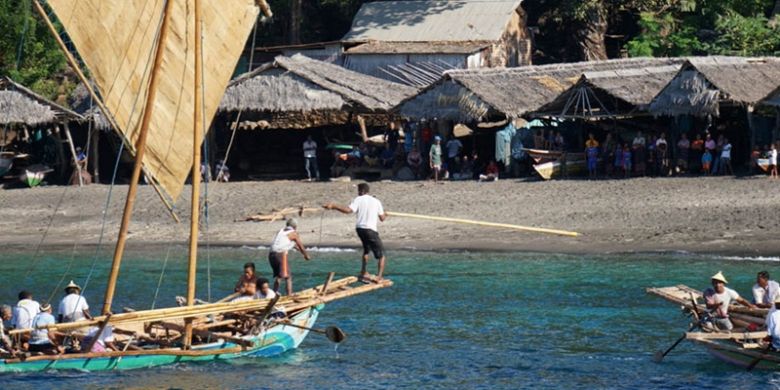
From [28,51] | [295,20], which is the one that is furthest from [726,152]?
[28,51]

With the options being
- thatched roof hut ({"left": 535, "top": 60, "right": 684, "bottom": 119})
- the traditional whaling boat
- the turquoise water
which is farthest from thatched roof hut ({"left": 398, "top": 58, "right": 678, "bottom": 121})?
the traditional whaling boat

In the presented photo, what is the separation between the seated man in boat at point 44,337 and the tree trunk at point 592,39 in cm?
3275

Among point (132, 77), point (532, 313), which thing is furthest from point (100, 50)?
point (532, 313)

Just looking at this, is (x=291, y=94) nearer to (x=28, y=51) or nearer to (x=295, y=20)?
(x=28, y=51)

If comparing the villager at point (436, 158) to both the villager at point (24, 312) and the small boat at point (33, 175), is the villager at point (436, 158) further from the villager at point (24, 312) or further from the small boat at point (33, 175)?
the villager at point (24, 312)

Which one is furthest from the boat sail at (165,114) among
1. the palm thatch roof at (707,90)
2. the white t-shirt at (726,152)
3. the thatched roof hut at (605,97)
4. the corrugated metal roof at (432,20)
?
the corrugated metal roof at (432,20)

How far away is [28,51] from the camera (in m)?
46.2

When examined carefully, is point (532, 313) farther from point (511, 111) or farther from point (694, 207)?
point (511, 111)

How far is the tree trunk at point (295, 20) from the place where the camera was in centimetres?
5156

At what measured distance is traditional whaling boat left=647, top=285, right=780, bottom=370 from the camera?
63.2 ft

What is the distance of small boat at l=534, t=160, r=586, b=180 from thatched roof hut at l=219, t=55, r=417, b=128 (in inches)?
222

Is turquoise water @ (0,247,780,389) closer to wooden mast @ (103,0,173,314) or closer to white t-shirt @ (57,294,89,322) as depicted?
white t-shirt @ (57,294,89,322)

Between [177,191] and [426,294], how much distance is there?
26.2 feet

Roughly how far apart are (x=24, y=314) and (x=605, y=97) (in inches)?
884
